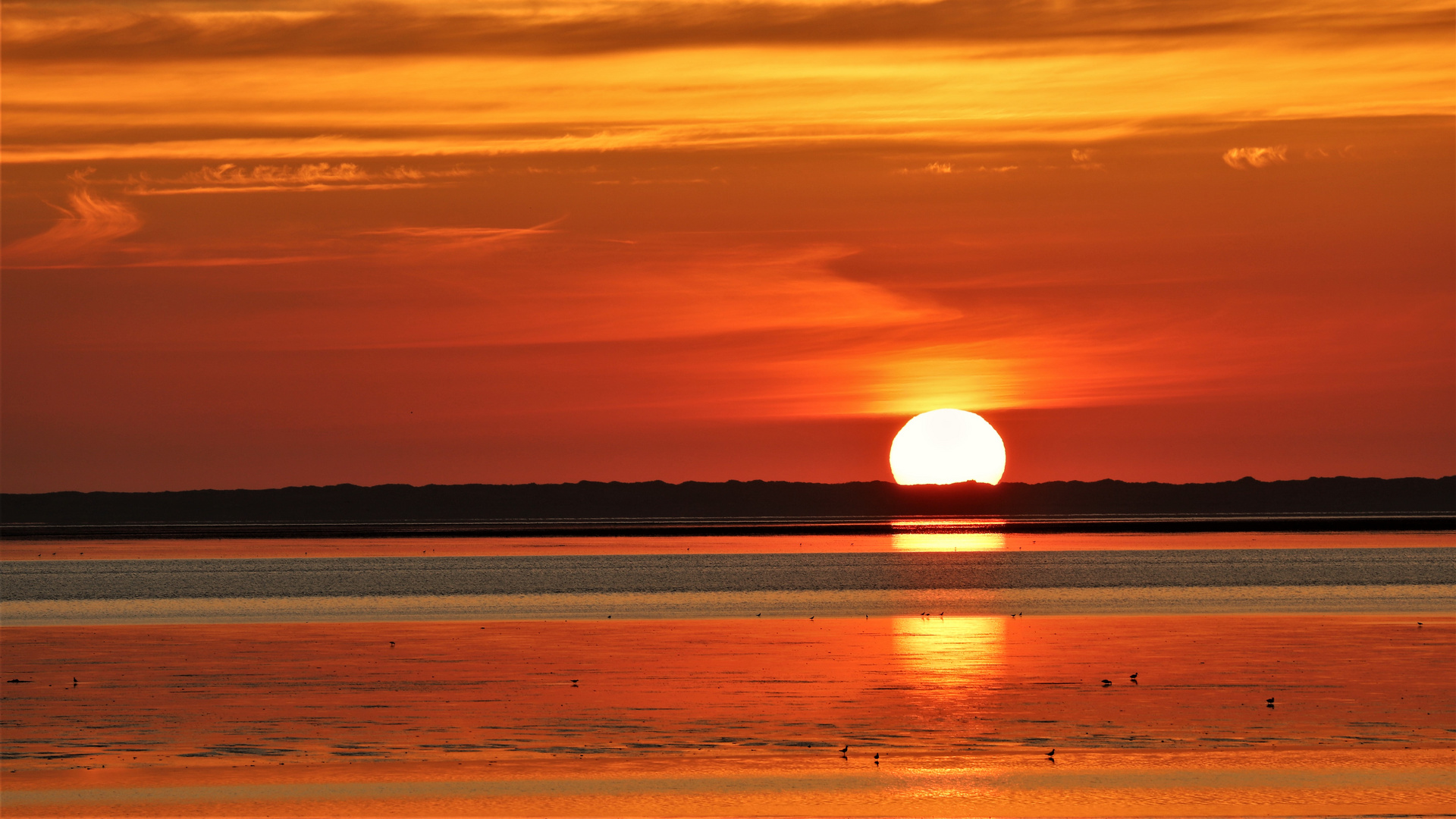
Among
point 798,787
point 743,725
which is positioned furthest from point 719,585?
point 798,787

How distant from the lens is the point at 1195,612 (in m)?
48.4

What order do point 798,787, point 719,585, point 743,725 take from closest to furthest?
point 798,787 → point 743,725 → point 719,585

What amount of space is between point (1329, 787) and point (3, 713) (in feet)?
69.4

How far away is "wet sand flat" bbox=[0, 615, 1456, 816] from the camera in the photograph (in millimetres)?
20234

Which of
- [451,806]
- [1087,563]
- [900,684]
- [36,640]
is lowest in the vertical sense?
[451,806]

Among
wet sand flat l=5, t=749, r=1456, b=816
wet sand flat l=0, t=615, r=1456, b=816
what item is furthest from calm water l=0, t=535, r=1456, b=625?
wet sand flat l=5, t=749, r=1456, b=816

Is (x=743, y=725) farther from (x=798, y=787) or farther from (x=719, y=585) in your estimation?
(x=719, y=585)

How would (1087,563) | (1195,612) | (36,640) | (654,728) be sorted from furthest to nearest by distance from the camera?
(1087,563)
(1195,612)
(36,640)
(654,728)

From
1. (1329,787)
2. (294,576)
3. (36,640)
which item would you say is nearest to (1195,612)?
(1329,787)

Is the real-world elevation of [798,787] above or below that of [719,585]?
below

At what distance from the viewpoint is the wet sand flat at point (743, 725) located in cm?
2023

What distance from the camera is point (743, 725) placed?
25344 millimetres

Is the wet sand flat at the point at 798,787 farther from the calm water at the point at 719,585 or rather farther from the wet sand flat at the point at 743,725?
the calm water at the point at 719,585

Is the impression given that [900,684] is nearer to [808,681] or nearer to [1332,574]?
[808,681]
